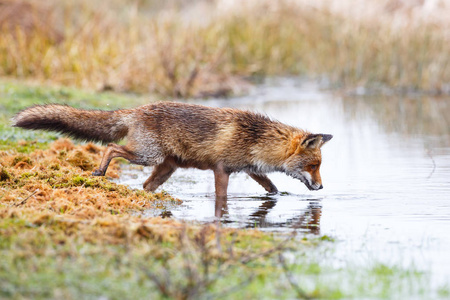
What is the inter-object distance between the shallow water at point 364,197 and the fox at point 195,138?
1.50 feet

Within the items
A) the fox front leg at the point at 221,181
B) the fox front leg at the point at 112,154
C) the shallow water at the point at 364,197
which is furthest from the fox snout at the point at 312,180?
the fox front leg at the point at 112,154

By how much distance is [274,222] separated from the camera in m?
7.18

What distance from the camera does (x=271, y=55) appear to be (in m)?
26.7

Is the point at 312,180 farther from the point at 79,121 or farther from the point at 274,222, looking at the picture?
the point at 79,121

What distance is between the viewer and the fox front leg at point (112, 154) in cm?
858

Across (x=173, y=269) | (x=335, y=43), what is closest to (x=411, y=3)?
(x=335, y=43)

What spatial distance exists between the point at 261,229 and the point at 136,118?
2908mm

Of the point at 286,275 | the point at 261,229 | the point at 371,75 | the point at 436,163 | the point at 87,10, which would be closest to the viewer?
the point at 286,275

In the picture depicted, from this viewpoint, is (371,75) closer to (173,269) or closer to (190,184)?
(190,184)

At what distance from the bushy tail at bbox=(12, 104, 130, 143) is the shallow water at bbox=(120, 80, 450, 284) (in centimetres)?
103

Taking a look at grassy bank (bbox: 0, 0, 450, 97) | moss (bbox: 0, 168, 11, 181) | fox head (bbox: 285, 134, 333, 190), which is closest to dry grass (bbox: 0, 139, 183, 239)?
moss (bbox: 0, 168, 11, 181)

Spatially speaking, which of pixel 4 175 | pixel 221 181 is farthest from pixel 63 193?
pixel 221 181

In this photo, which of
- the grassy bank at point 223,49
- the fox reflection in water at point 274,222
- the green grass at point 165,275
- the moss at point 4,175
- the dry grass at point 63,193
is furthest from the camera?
the grassy bank at point 223,49

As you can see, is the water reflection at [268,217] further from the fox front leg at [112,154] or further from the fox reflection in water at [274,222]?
the fox front leg at [112,154]
